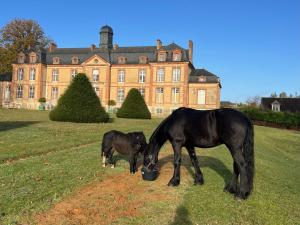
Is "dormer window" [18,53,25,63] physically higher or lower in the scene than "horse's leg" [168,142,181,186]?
higher

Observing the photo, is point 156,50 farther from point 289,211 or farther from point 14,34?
point 289,211

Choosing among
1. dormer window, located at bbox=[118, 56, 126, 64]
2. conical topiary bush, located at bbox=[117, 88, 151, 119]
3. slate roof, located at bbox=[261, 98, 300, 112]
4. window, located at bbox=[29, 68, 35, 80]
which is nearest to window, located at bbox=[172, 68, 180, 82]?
dormer window, located at bbox=[118, 56, 126, 64]

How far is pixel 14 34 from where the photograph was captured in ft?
205

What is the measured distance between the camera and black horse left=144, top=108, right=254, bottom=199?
6.78 meters

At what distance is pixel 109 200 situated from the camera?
6.43 meters

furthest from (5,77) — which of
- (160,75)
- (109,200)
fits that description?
(109,200)

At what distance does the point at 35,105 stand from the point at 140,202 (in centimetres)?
5740

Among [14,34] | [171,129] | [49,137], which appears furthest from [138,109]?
[14,34]

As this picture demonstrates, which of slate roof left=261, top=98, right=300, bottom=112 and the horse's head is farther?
slate roof left=261, top=98, right=300, bottom=112

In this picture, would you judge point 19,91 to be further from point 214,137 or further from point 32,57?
point 214,137

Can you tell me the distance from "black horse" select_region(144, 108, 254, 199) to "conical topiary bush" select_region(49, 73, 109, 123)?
19.5 m

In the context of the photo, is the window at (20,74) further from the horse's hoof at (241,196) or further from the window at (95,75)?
the horse's hoof at (241,196)

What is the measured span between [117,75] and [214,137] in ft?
171

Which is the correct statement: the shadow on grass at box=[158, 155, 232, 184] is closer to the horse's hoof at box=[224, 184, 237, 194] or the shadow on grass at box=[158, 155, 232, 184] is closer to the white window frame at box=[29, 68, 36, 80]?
the horse's hoof at box=[224, 184, 237, 194]
